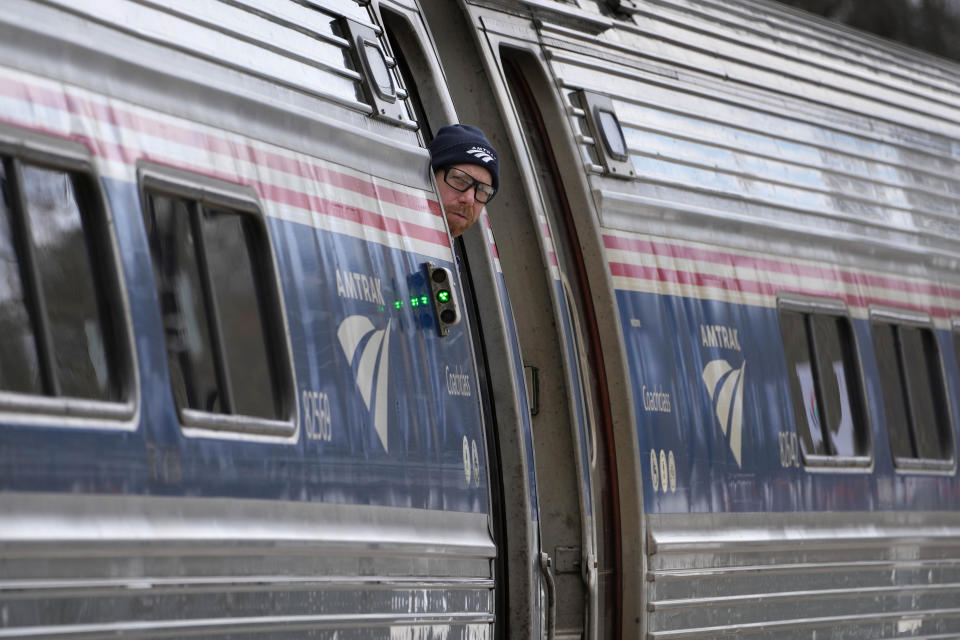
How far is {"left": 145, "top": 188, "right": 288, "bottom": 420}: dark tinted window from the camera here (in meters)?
4.26

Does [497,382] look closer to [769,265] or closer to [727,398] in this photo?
[727,398]

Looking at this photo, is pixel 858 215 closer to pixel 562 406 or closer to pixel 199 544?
pixel 562 406

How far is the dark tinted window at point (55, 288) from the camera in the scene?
3734 millimetres

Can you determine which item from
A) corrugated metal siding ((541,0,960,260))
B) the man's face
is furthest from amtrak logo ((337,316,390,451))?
corrugated metal siding ((541,0,960,260))

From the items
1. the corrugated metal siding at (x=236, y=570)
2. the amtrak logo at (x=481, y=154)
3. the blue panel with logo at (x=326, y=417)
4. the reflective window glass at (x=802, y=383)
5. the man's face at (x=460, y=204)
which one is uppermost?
the amtrak logo at (x=481, y=154)

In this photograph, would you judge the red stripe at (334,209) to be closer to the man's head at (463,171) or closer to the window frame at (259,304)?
the window frame at (259,304)

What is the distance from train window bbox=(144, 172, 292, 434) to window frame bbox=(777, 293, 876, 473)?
3556 mm

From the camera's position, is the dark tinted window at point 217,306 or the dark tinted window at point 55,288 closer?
the dark tinted window at point 55,288

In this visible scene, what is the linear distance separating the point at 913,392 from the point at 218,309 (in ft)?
17.2

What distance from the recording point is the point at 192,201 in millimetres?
4438

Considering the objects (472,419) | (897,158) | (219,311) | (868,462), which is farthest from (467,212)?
(897,158)

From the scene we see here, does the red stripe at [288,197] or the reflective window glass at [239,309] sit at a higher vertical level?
the red stripe at [288,197]

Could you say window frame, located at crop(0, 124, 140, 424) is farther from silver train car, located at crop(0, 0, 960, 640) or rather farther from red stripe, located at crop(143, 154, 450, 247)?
red stripe, located at crop(143, 154, 450, 247)

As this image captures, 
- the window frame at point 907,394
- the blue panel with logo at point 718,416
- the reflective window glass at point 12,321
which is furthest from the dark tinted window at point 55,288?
the window frame at point 907,394
